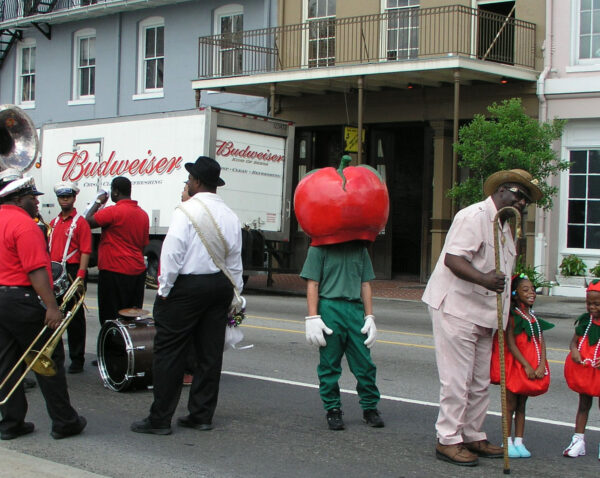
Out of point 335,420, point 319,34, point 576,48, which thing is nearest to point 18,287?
point 335,420

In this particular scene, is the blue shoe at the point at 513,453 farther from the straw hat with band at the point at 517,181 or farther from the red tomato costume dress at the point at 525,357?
the straw hat with band at the point at 517,181

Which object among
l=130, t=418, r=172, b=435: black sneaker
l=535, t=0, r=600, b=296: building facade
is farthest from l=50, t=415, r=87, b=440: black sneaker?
l=535, t=0, r=600, b=296: building facade

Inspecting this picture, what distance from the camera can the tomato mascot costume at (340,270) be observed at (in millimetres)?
6250

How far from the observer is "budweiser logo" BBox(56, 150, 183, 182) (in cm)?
1786

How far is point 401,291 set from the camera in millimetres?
19219

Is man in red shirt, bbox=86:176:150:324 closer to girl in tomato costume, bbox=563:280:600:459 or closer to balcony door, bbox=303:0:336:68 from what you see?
girl in tomato costume, bbox=563:280:600:459

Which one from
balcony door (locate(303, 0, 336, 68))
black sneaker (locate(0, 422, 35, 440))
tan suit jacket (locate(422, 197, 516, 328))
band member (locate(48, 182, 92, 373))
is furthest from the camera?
balcony door (locate(303, 0, 336, 68))

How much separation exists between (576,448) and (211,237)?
2865mm

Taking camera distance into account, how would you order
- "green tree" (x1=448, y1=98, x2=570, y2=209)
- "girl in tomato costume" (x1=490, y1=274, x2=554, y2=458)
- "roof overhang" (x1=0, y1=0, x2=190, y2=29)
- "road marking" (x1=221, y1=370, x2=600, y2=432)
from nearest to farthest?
"girl in tomato costume" (x1=490, y1=274, x2=554, y2=458) → "road marking" (x1=221, y1=370, x2=600, y2=432) → "green tree" (x1=448, y1=98, x2=570, y2=209) → "roof overhang" (x1=0, y1=0, x2=190, y2=29)

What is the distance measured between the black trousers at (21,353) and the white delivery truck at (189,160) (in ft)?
36.8

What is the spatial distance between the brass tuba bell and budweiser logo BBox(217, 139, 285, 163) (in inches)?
174

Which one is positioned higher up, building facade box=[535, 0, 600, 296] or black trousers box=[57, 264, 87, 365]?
building facade box=[535, 0, 600, 296]

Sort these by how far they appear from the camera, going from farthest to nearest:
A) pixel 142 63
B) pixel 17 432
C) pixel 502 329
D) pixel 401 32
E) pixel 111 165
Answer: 1. pixel 142 63
2. pixel 401 32
3. pixel 111 165
4. pixel 17 432
5. pixel 502 329

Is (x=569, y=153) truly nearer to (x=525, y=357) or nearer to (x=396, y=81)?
(x=396, y=81)
